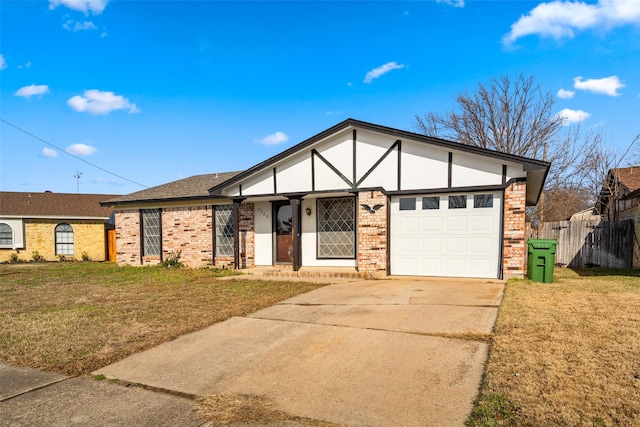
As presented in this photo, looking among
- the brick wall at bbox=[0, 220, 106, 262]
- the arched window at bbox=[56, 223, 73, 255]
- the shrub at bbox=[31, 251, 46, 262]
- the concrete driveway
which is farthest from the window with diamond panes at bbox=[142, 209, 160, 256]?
the shrub at bbox=[31, 251, 46, 262]

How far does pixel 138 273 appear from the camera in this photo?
44.3ft

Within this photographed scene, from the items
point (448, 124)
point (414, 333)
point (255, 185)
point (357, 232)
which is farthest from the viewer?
point (448, 124)

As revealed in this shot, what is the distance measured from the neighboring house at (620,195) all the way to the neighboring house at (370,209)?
520 centimetres

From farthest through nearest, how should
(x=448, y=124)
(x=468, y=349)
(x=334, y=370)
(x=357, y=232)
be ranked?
(x=448, y=124), (x=357, y=232), (x=468, y=349), (x=334, y=370)

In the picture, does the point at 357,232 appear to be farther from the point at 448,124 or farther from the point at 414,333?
the point at 448,124

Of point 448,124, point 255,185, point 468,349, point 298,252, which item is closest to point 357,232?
point 298,252

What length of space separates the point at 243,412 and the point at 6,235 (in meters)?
26.5

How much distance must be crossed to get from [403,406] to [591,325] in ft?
12.0

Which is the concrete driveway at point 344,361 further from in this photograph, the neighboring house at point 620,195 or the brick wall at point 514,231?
the neighboring house at point 620,195

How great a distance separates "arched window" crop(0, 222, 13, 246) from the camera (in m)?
22.3

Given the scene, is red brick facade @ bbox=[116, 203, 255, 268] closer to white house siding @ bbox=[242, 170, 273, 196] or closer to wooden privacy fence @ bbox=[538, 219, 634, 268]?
white house siding @ bbox=[242, 170, 273, 196]

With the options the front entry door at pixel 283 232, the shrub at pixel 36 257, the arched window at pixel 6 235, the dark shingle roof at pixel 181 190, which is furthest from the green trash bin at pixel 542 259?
the arched window at pixel 6 235

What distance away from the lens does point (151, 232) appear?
15820mm

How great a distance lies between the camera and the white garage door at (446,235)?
988cm
